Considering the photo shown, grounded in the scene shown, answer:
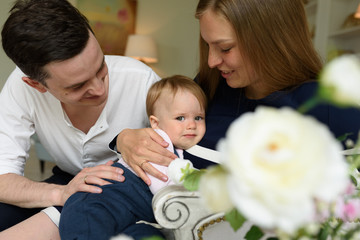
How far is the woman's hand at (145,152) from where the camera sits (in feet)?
4.10

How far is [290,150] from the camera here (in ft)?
0.97

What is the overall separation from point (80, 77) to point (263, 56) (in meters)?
0.68

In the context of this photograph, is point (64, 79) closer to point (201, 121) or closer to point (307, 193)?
point (201, 121)

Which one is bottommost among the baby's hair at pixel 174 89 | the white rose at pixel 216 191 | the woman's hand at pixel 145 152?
the woman's hand at pixel 145 152

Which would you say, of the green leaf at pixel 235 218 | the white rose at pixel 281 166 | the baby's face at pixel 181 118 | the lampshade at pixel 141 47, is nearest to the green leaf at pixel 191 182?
the green leaf at pixel 235 218

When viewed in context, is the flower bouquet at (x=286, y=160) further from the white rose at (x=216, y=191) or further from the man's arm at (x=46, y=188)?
the man's arm at (x=46, y=188)

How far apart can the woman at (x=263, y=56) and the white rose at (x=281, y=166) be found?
940mm

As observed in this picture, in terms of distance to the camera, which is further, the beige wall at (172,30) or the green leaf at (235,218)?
the beige wall at (172,30)

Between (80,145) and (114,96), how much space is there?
0.28 m

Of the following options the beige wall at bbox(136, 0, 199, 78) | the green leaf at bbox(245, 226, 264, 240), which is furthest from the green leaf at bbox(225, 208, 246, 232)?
the beige wall at bbox(136, 0, 199, 78)

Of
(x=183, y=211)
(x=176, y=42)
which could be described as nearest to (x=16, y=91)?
(x=183, y=211)

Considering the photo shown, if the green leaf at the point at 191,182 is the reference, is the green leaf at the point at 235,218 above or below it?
below

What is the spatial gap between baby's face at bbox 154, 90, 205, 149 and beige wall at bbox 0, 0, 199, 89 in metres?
3.74

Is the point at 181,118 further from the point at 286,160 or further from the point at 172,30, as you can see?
the point at 172,30
